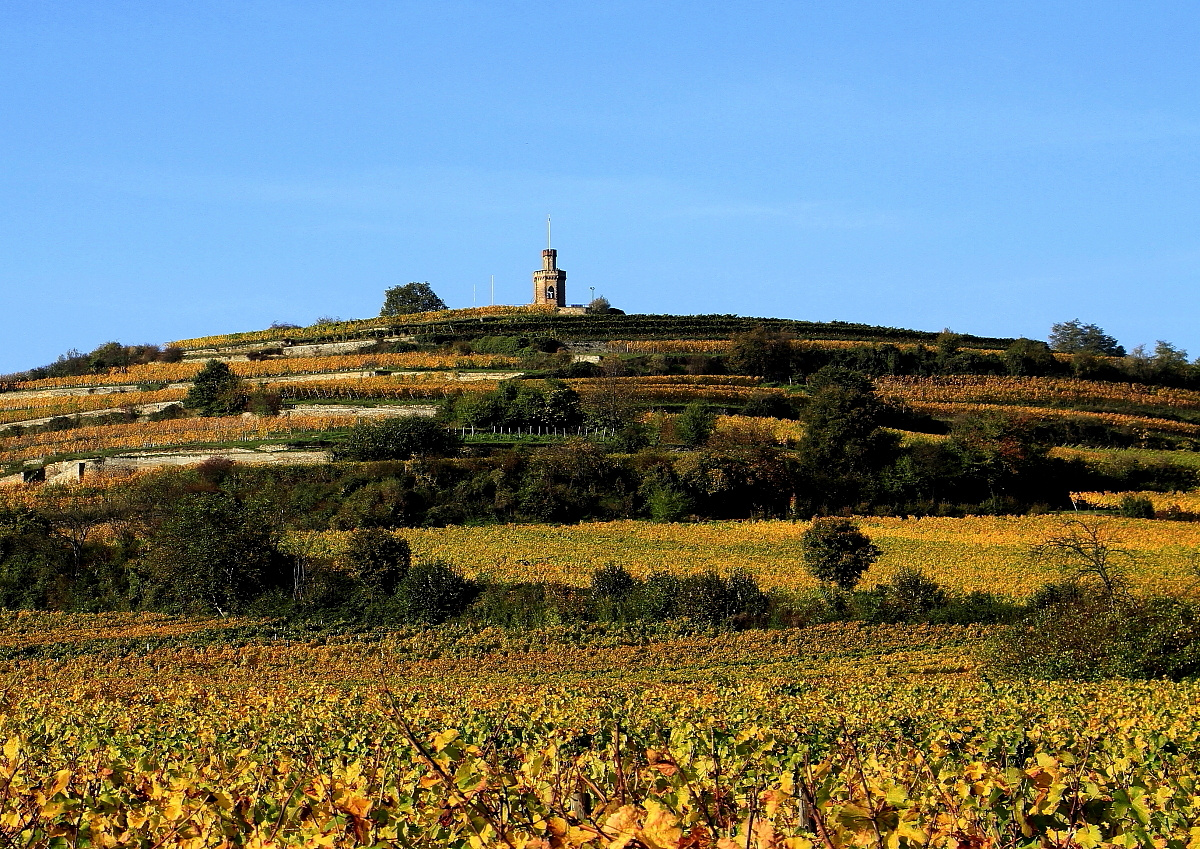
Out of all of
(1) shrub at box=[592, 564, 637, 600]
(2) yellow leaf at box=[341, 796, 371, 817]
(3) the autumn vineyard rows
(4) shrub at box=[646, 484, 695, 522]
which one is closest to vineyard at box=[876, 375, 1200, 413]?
(3) the autumn vineyard rows

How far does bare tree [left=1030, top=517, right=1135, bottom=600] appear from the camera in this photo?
36562 millimetres

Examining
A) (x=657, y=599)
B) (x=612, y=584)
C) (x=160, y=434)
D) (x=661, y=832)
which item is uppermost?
(x=661, y=832)

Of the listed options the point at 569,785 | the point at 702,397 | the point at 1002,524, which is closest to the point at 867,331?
the point at 702,397

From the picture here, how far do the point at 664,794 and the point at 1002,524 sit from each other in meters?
51.4

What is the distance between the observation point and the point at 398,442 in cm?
6362

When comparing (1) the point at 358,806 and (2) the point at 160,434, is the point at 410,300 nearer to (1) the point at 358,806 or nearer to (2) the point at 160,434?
(2) the point at 160,434

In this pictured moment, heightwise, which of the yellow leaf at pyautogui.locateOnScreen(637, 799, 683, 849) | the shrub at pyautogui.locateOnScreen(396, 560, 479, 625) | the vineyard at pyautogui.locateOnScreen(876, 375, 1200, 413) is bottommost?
the shrub at pyautogui.locateOnScreen(396, 560, 479, 625)

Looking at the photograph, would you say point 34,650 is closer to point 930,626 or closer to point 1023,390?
point 930,626

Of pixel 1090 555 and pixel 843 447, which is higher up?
pixel 843 447

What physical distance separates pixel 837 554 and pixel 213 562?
21414mm

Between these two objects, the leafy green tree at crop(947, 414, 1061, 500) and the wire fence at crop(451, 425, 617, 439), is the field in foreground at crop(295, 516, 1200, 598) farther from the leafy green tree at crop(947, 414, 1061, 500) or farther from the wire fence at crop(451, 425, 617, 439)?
the wire fence at crop(451, 425, 617, 439)

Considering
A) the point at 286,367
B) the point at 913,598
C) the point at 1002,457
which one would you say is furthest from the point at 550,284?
the point at 913,598

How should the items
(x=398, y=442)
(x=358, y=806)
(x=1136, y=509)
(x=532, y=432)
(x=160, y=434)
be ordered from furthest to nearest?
(x=160, y=434) → (x=532, y=432) → (x=398, y=442) → (x=1136, y=509) → (x=358, y=806)

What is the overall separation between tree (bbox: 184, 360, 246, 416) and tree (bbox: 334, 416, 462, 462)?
72.7 feet
